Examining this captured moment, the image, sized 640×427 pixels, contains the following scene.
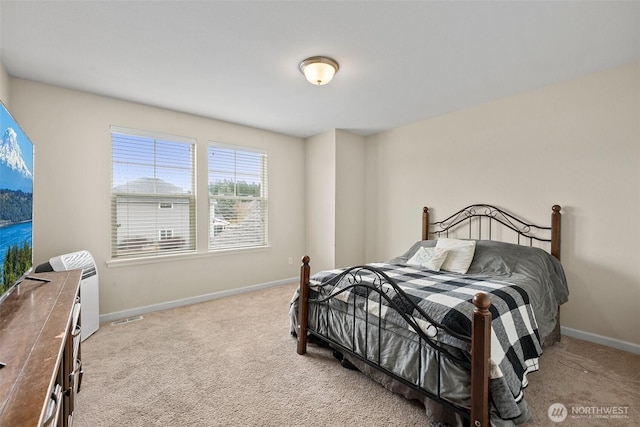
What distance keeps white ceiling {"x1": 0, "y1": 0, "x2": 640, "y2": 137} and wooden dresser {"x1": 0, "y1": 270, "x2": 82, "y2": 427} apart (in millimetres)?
1735

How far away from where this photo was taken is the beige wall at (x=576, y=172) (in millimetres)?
2477

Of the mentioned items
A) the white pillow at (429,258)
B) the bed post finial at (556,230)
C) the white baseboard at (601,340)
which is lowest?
the white baseboard at (601,340)

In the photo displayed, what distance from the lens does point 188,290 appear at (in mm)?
3711

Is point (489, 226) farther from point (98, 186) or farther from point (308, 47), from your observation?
point (98, 186)

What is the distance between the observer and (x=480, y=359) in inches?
54.6

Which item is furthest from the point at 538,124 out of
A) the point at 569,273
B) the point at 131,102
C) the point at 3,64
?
the point at 3,64

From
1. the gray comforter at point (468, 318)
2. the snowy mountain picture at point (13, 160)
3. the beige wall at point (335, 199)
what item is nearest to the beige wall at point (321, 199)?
the beige wall at point (335, 199)

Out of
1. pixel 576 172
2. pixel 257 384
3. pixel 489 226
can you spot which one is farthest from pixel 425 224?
pixel 257 384

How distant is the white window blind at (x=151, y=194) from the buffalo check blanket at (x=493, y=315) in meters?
2.24

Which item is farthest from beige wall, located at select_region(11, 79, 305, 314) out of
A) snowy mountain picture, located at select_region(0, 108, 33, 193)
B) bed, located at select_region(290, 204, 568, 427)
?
bed, located at select_region(290, 204, 568, 427)

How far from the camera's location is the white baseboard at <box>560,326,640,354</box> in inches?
96.8

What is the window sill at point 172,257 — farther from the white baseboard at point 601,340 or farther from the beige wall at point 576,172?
the white baseboard at point 601,340

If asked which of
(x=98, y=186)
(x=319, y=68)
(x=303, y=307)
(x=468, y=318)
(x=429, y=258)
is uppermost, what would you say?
(x=319, y=68)

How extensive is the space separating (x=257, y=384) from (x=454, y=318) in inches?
55.4
